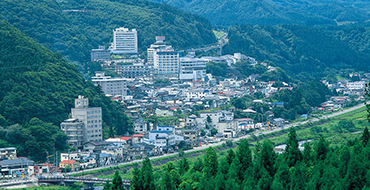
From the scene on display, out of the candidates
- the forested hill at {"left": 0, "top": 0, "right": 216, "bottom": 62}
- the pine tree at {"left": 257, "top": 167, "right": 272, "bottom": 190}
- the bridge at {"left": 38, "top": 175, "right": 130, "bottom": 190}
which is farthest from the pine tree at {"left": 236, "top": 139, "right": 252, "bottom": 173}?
the forested hill at {"left": 0, "top": 0, "right": 216, "bottom": 62}

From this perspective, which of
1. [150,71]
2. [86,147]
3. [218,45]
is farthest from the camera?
[218,45]

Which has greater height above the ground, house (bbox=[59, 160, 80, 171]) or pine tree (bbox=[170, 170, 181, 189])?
house (bbox=[59, 160, 80, 171])

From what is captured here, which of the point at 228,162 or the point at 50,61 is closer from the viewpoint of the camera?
the point at 228,162

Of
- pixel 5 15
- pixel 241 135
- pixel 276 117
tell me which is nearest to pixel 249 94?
pixel 276 117

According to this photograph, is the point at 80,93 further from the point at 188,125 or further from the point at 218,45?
the point at 218,45

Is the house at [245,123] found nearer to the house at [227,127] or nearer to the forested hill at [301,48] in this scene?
the house at [227,127]

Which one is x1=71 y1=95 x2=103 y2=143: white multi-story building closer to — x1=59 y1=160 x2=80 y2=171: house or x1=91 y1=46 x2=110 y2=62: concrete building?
x1=59 y1=160 x2=80 y2=171: house

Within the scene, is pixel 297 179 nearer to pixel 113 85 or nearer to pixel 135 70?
pixel 113 85
